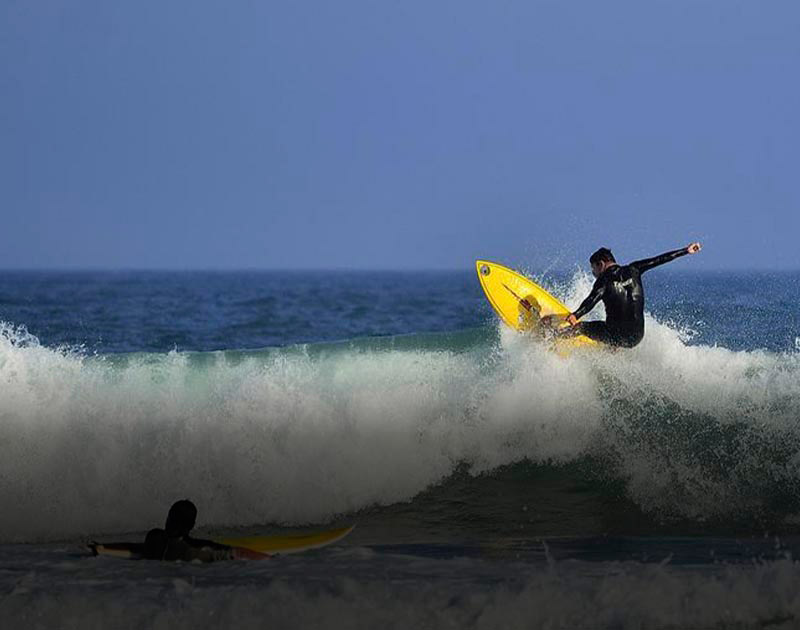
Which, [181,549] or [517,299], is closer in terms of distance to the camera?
[181,549]

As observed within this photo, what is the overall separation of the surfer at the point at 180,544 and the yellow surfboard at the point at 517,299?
663cm

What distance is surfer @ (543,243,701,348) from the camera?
1120 cm

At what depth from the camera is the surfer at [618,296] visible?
1120 centimetres

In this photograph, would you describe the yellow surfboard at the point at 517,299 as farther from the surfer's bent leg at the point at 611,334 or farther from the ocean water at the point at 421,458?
the surfer's bent leg at the point at 611,334

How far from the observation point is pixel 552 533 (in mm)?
9062

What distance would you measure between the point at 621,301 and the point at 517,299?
6.88 ft

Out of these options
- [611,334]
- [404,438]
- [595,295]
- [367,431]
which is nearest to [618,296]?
[595,295]

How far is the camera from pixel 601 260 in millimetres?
11266

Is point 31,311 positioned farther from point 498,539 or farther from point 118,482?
point 498,539

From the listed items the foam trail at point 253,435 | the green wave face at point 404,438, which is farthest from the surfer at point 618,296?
the foam trail at point 253,435

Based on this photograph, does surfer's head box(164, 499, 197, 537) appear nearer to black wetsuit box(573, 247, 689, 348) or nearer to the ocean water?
the ocean water

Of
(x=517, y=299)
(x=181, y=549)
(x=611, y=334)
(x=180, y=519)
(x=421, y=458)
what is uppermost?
(x=517, y=299)

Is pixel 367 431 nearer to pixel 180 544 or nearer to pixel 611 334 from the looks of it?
pixel 611 334

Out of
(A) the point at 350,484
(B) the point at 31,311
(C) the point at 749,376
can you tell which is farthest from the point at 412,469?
(B) the point at 31,311
